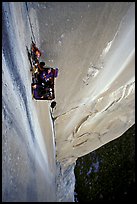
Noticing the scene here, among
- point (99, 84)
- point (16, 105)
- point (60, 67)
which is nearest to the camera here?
point (16, 105)

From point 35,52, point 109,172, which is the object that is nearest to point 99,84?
point 35,52

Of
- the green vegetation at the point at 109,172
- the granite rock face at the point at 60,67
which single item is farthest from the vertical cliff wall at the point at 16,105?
the green vegetation at the point at 109,172

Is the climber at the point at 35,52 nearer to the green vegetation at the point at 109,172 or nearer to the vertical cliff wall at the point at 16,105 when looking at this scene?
the vertical cliff wall at the point at 16,105

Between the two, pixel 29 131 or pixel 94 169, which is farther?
pixel 94 169

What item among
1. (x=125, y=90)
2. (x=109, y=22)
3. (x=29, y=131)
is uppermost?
(x=109, y=22)

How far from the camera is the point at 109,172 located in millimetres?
3703

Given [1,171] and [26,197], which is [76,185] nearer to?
[26,197]

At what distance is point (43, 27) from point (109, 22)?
0.25 meters

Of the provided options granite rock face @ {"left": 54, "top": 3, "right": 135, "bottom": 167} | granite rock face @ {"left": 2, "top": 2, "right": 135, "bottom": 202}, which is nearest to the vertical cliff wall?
granite rock face @ {"left": 2, "top": 2, "right": 135, "bottom": 202}

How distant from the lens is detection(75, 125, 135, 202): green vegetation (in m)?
3.44

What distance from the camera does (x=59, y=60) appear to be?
113cm

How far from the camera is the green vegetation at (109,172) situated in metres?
3.44

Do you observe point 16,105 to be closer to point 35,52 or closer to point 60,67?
point 35,52

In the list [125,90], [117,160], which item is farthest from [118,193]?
[125,90]
